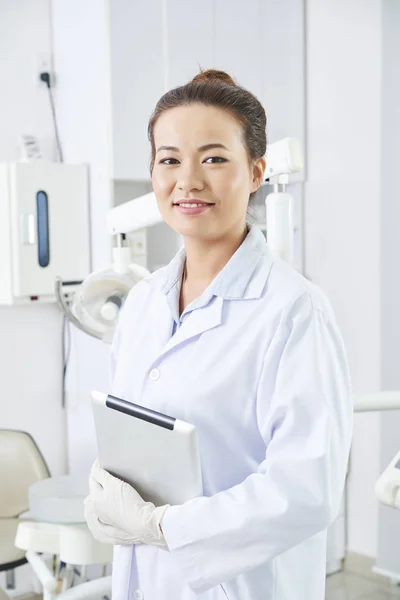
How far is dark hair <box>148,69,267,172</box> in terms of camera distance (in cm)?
116

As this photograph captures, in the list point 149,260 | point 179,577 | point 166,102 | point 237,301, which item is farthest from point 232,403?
point 149,260

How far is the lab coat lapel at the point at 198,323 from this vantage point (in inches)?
46.6

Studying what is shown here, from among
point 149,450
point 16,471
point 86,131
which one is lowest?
point 16,471

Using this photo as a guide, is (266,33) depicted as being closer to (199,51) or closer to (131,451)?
(199,51)

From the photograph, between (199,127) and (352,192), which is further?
(352,192)

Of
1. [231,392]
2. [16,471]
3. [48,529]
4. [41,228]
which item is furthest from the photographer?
[41,228]

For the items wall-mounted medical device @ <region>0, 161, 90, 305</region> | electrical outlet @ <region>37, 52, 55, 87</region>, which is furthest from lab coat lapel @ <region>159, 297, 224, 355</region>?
electrical outlet @ <region>37, 52, 55, 87</region>

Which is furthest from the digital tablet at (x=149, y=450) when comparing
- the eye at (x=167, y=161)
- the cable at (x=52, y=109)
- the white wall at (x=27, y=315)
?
the cable at (x=52, y=109)

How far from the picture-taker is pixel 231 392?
1131mm

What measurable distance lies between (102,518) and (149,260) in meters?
2.03

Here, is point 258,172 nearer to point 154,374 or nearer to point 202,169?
point 202,169

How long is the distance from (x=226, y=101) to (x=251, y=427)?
0.54 m

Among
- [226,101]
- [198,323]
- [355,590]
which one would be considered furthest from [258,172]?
[355,590]

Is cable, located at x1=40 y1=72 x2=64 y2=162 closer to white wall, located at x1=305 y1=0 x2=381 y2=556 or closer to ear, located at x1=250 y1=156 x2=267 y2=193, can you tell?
white wall, located at x1=305 y1=0 x2=381 y2=556
